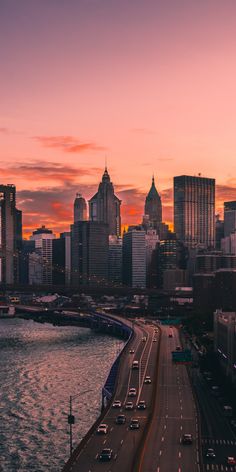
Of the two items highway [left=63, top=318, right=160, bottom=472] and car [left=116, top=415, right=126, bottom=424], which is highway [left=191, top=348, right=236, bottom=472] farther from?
car [left=116, top=415, right=126, bottom=424]

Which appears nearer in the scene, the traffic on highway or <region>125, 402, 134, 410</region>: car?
the traffic on highway

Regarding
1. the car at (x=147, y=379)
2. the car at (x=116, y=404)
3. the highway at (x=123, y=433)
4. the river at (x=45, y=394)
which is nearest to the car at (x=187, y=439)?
the highway at (x=123, y=433)

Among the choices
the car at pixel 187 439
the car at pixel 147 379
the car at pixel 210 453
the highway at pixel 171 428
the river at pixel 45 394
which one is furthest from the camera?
the car at pixel 147 379

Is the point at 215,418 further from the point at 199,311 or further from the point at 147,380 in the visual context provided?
the point at 199,311

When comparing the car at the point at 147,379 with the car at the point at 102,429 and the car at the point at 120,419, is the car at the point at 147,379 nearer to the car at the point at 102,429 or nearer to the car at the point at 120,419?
the car at the point at 120,419

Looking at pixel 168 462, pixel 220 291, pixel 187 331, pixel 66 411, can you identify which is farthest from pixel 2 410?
pixel 220 291

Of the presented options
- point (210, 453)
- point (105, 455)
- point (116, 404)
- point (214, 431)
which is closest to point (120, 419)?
point (116, 404)

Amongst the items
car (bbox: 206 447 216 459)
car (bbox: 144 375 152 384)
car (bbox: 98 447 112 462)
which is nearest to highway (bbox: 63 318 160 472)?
car (bbox: 98 447 112 462)
